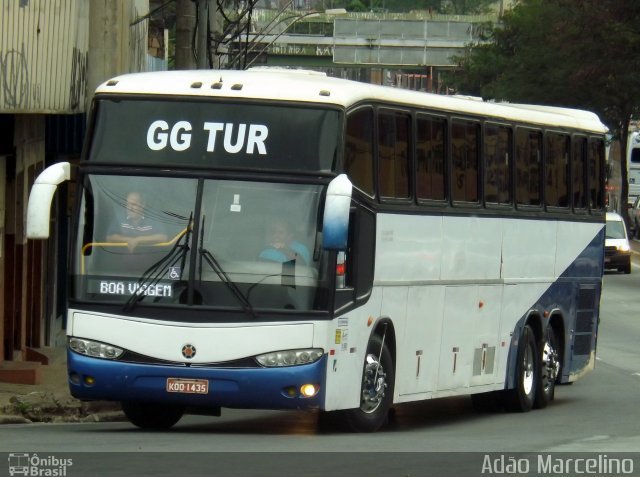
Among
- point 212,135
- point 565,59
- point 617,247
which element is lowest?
point 617,247

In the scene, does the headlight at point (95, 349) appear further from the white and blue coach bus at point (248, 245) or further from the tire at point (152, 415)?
the tire at point (152, 415)

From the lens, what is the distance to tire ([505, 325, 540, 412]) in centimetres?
1800

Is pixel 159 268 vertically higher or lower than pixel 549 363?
higher

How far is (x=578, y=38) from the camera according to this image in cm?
5022

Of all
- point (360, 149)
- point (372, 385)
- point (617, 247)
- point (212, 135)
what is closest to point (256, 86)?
point (212, 135)

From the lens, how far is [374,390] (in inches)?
551

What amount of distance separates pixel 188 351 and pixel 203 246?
0.84 meters

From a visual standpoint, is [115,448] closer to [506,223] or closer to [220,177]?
[220,177]

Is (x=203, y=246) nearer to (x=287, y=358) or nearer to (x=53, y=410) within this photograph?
(x=287, y=358)

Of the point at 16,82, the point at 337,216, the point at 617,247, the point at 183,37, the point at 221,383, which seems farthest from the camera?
the point at 617,247

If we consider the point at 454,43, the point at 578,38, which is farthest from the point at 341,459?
the point at 454,43

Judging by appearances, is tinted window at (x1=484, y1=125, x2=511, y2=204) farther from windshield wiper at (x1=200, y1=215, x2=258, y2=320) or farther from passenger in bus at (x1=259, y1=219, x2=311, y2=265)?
windshield wiper at (x1=200, y1=215, x2=258, y2=320)

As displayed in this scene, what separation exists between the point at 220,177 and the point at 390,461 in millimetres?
3026

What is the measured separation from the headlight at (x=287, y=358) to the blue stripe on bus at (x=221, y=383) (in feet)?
0.13
